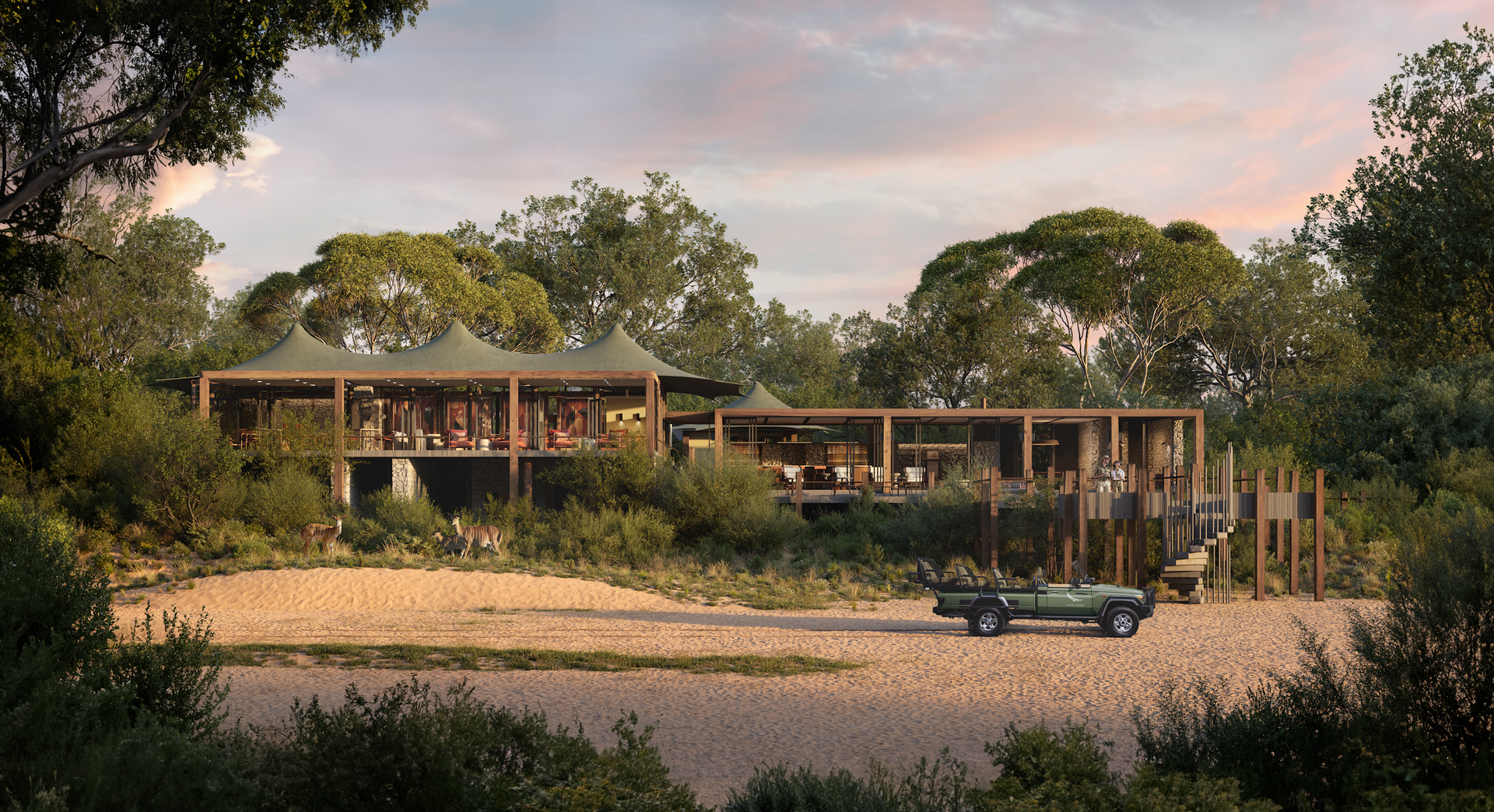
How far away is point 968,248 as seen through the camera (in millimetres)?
49344

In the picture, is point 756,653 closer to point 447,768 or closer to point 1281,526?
point 447,768

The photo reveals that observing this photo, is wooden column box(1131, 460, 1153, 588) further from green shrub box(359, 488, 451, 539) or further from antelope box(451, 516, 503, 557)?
green shrub box(359, 488, 451, 539)

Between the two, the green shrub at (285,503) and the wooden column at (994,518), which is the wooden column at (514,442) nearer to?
the green shrub at (285,503)

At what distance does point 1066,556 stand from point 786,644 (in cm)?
875

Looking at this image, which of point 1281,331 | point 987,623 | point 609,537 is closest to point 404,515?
point 609,537

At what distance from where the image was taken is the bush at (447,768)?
5.85 metres

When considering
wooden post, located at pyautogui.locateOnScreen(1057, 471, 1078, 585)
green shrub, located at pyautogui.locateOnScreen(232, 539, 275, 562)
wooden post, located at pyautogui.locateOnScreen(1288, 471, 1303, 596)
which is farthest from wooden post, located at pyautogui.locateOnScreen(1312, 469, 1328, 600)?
green shrub, located at pyautogui.locateOnScreen(232, 539, 275, 562)

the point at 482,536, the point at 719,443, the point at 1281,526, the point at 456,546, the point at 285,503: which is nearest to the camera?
the point at 1281,526

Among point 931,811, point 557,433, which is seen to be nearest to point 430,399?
point 557,433

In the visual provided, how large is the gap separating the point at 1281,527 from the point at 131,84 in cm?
2506

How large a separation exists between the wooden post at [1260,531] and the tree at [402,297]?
3404 centimetres

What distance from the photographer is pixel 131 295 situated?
143 feet

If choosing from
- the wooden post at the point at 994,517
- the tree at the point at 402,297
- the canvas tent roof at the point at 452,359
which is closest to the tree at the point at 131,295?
the tree at the point at 402,297

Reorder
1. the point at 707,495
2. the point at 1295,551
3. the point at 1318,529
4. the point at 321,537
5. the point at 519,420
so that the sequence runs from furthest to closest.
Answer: the point at 519,420
the point at 707,495
the point at 321,537
the point at 1295,551
the point at 1318,529
